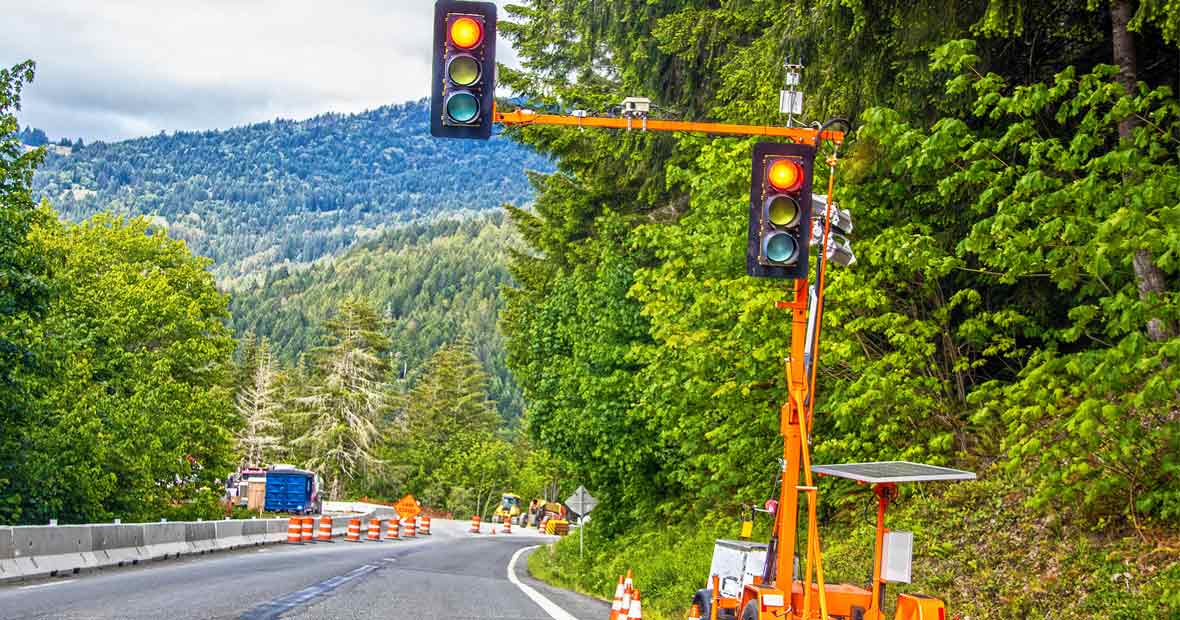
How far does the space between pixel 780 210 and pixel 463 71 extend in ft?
8.57

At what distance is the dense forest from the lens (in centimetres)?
1243

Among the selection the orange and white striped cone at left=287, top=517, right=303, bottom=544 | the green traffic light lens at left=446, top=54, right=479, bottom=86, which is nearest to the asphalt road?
the green traffic light lens at left=446, top=54, right=479, bottom=86

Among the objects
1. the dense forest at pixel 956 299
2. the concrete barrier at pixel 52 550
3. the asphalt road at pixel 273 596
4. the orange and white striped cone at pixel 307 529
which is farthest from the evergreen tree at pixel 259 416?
the concrete barrier at pixel 52 550

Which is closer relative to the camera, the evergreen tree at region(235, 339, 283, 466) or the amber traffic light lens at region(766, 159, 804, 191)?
the amber traffic light lens at region(766, 159, 804, 191)

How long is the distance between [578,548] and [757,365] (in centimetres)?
2457

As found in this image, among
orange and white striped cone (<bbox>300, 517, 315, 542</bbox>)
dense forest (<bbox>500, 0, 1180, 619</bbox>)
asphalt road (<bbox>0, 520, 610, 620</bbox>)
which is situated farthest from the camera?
orange and white striped cone (<bbox>300, 517, 315, 542</bbox>)

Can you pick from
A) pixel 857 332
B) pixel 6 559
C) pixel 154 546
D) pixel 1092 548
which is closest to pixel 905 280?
pixel 857 332

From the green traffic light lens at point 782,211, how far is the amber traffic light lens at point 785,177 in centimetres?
8

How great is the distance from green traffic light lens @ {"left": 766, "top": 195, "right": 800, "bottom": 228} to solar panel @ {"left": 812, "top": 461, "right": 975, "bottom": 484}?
1.90m

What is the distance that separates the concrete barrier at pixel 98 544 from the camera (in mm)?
19245

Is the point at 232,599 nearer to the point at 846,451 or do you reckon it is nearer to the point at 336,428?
the point at 846,451

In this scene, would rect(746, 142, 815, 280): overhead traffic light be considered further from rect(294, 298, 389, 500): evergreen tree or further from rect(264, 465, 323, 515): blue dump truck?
rect(294, 298, 389, 500): evergreen tree

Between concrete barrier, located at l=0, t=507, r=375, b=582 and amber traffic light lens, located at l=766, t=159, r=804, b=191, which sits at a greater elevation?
amber traffic light lens, located at l=766, t=159, r=804, b=191

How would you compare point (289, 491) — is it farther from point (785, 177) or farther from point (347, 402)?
point (785, 177)
